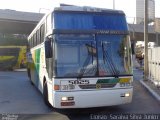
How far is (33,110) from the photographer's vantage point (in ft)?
37.2

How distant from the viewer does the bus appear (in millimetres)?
9555

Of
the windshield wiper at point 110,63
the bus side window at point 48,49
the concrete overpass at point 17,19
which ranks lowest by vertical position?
the windshield wiper at point 110,63

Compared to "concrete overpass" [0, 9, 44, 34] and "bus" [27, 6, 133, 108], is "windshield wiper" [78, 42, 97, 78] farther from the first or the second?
"concrete overpass" [0, 9, 44, 34]

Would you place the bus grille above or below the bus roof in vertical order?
below

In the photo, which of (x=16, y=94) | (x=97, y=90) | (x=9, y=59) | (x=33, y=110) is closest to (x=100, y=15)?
(x=97, y=90)

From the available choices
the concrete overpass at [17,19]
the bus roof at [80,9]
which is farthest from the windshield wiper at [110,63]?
the concrete overpass at [17,19]

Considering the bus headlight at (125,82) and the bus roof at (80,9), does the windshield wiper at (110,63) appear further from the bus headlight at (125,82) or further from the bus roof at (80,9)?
the bus roof at (80,9)

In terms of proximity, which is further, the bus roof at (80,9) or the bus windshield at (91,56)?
the bus roof at (80,9)

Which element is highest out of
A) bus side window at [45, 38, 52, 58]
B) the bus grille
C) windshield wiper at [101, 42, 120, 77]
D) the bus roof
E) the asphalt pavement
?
the bus roof

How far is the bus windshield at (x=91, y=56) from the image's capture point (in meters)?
9.65

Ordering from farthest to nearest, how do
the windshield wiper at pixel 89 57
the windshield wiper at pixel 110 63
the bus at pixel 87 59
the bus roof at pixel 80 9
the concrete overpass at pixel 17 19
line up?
1. the concrete overpass at pixel 17 19
2. the bus roof at pixel 80 9
3. the windshield wiper at pixel 110 63
4. the windshield wiper at pixel 89 57
5. the bus at pixel 87 59

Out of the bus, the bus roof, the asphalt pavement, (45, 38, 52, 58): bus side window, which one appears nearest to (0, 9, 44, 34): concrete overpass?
the asphalt pavement

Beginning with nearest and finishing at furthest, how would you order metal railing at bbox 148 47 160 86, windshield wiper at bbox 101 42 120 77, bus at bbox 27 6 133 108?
bus at bbox 27 6 133 108
windshield wiper at bbox 101 42 120 77
metal railing at bbox 148 47 160 86

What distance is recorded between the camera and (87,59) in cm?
976
